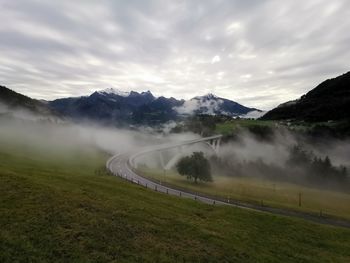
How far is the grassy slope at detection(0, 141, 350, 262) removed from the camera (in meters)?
29.1

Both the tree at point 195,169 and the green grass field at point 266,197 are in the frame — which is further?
the tree at point 195,169

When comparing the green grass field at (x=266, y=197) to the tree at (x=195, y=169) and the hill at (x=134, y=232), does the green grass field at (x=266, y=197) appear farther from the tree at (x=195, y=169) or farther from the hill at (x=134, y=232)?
the hill at (x=134, y=232)

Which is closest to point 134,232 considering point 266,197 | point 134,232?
point 134,232

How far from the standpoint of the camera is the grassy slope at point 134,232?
2906 centimetres

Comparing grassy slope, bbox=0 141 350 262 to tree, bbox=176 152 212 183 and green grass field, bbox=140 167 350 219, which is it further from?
tree, bbox=176 152 212 183

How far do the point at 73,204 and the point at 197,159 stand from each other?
98.2 m

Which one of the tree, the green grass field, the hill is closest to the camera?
the hill

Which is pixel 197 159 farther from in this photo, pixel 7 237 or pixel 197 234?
pixel 7 237

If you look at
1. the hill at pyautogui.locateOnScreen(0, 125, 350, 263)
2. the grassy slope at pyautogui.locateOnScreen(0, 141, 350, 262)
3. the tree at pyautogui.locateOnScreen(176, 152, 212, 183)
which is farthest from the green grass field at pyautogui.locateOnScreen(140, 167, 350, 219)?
the hill at pyautogui.locateOnScreen(0, 125, 350, 263)

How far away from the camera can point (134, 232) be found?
114 ft

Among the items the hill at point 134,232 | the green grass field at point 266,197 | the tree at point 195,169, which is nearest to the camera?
the hill at point 134,232

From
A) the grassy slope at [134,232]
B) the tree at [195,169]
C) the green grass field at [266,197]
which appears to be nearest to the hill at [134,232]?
the grassy slope at [134,232]

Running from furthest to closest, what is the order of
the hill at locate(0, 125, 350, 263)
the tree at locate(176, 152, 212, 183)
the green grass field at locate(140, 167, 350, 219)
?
1. the tree at locate(176, 152, 212, 183)
2. the green grass field at locate(140, 167, 350, 219)
3. the hill at locate(0, 125, 350, 263)

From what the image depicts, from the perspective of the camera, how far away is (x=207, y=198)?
295ft
